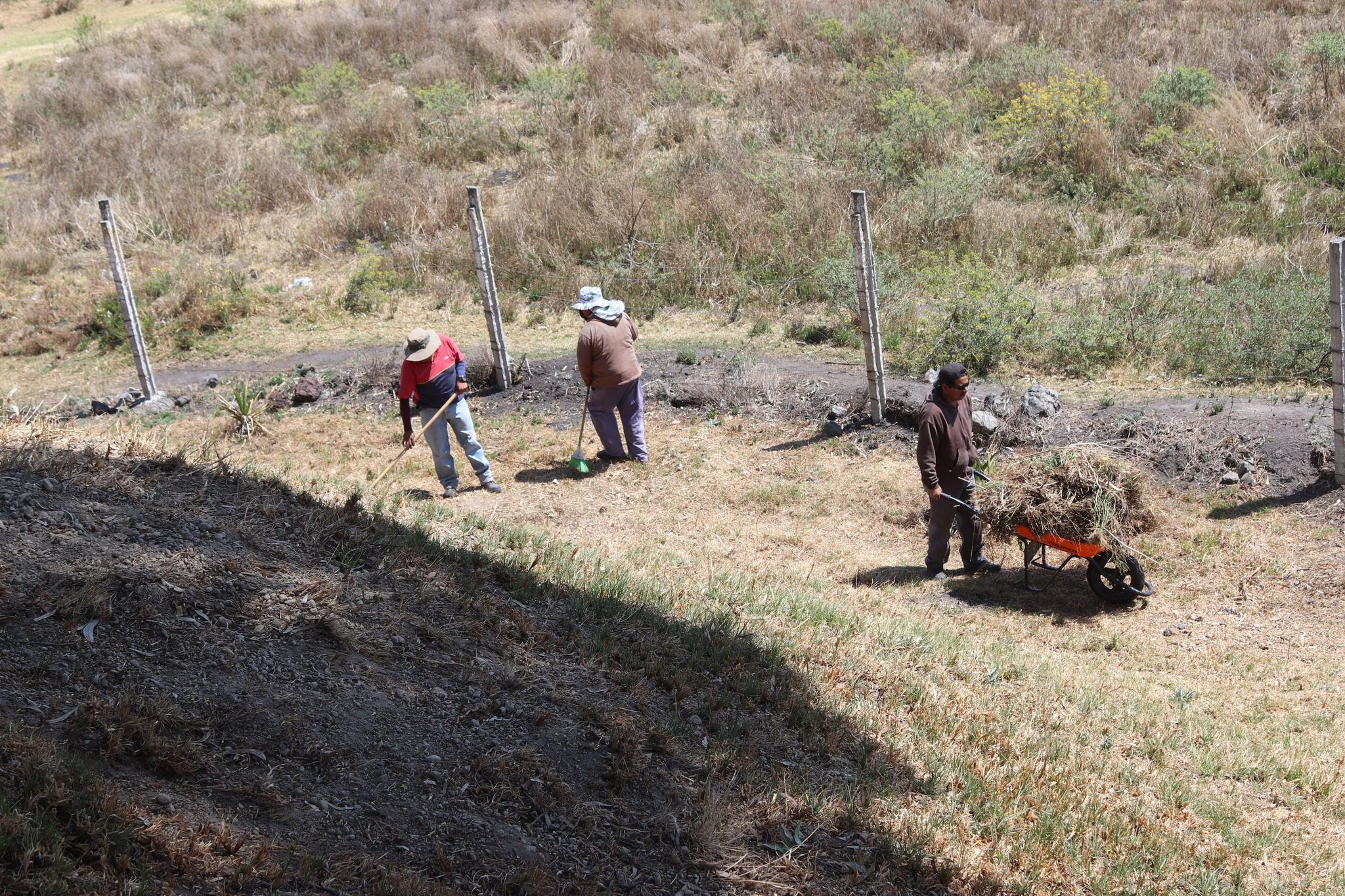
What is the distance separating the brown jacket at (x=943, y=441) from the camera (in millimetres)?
7539

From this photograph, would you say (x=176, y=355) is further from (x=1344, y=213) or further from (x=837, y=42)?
(x=1344, y=213)

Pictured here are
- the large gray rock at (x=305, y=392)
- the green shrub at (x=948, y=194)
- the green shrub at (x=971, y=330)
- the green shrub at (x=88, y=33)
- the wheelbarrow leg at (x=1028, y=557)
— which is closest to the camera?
the wheelbarrow leg at (x=1028, y=557)

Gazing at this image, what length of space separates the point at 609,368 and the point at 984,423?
328 cm

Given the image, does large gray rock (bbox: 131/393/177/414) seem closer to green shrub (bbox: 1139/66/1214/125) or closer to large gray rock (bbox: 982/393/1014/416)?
large gray rock (bbox: 982/393/1014/416)

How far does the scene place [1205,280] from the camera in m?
12.7

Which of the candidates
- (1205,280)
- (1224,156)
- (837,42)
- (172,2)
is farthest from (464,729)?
(172,2)

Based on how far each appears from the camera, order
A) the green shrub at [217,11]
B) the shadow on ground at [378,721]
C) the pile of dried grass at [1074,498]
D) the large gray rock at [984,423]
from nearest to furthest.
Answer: the shadow on ground at [378,721] → the pile of dried grass at [1074,498] → the large gray rock at [984,423] → the green shrub at [217,11]

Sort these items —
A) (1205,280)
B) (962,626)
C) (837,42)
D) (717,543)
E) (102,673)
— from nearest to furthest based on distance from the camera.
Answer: (102,673) → (962,626) → (717,543) → (1205,280) → (837,42)

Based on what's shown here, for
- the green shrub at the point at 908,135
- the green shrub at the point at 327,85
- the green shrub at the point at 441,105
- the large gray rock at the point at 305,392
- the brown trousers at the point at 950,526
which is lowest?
the brown trousers at the point at 950,526

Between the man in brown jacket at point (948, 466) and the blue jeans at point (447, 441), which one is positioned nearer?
the man in brown jacket at point (948, 466)

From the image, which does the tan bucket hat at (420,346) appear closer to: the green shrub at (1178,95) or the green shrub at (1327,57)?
the green shrub at (1178,95)

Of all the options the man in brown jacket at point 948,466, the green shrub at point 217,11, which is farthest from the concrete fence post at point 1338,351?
the green shrub at point 217,11

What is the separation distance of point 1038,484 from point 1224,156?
9983 mm

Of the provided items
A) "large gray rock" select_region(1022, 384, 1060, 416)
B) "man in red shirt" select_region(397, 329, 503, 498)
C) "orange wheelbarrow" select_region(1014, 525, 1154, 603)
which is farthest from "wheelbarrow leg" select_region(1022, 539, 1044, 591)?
"man in red shirt" select_region(397, 329, 503, 498)
